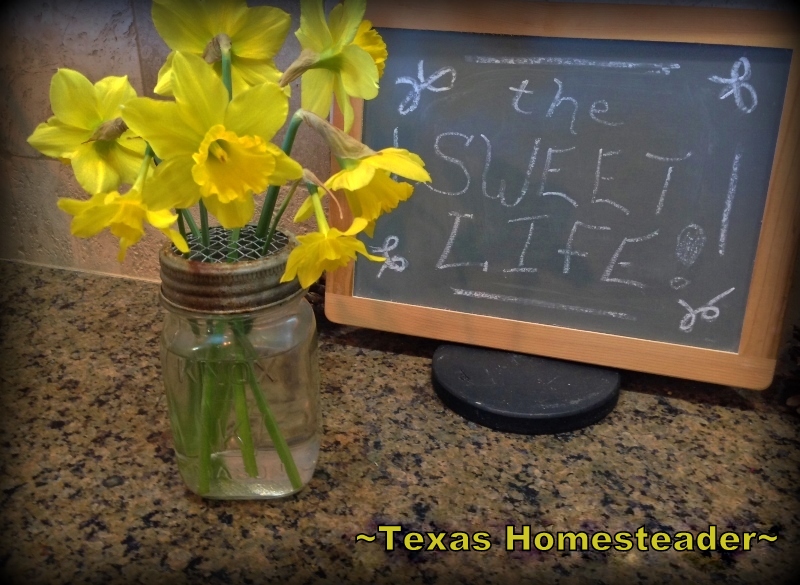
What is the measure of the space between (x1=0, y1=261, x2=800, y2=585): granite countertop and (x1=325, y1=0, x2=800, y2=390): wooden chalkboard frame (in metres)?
0.06

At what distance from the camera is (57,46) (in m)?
0.93

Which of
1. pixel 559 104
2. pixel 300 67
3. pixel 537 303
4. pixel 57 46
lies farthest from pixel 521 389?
pixel 57 46

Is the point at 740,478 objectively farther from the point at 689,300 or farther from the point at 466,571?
the point at 466,571

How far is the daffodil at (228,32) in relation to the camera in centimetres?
49

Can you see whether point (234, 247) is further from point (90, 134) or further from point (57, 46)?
point (57, 46)

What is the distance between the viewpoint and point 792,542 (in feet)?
1.86

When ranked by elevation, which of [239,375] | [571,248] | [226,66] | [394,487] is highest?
[226,66]

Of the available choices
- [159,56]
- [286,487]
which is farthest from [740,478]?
[159,56]

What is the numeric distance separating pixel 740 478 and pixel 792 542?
84mm

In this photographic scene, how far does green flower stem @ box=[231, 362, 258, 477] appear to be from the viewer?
1.81ft

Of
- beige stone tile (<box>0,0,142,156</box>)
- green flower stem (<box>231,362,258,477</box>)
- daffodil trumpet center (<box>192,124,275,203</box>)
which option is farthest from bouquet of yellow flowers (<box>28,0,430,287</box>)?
beige stone tile (<box>0,0,142,156</box>)

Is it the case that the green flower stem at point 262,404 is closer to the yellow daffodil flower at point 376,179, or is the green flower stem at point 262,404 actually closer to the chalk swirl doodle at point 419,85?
the yellow daffodil flower at point 376,179

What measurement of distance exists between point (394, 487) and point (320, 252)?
0.91ft

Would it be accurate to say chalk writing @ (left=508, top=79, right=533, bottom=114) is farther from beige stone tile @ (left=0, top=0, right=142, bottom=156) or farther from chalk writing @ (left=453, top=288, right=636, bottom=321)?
beige stone tile @ (left=0, top=0, right=142, bottom=156)
